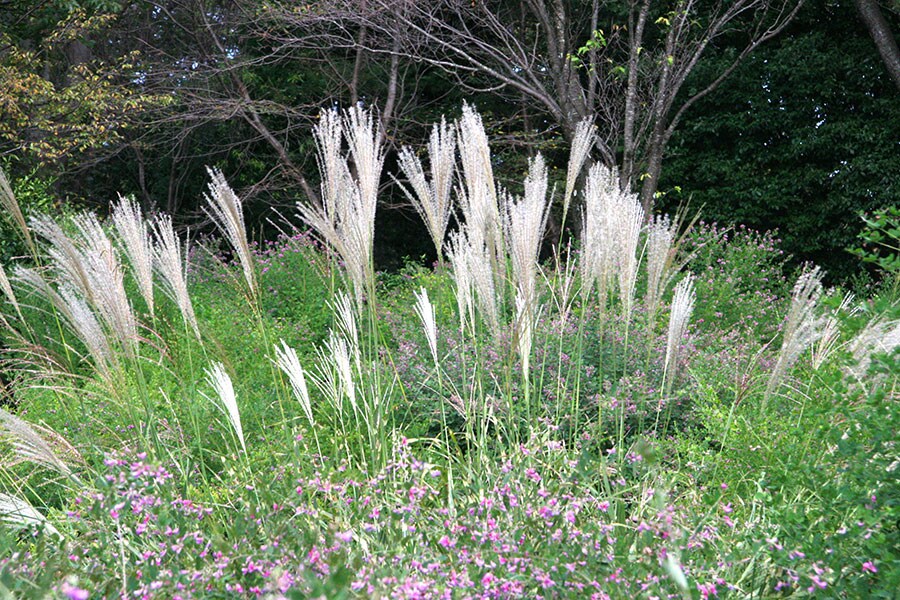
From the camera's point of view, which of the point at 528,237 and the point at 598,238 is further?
the point at 598,238

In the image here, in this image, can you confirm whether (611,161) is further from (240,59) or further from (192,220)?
(192,220)

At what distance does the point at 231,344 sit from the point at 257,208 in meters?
10.1

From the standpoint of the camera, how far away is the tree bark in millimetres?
11492

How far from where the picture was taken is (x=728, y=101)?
13.4 meters

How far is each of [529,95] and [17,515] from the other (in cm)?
940

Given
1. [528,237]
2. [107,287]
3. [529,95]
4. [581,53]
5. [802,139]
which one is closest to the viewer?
[107,287]

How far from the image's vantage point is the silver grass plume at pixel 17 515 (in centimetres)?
278

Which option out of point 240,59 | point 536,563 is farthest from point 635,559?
point 240,59

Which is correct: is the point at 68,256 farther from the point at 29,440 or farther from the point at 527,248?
the point at 527,248

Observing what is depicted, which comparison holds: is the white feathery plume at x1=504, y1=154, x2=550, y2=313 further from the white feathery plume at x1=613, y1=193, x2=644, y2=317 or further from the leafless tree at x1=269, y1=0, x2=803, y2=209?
the leafless tree at x1=269, y1=0, x2=803, y2=209

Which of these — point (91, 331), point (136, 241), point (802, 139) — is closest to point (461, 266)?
point (136, 241)

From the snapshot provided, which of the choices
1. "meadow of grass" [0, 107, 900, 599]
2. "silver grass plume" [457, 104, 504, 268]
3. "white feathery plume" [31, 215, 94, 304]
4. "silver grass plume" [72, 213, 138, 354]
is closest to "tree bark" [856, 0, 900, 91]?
"meadow of grass" [0, 107, 900, 599]

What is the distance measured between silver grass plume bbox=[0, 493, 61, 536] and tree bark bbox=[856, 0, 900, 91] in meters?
11.9

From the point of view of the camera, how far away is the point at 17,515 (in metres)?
2.88
